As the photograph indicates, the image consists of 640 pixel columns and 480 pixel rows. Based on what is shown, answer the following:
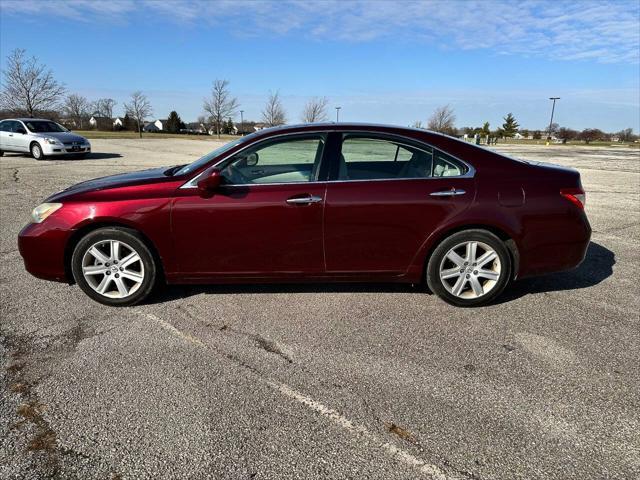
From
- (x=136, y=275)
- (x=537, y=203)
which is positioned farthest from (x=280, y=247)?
(x=537, y=203)

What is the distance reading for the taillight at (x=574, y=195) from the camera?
3799 mm

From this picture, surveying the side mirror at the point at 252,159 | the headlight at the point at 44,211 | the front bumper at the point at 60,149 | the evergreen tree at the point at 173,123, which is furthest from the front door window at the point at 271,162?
the evergreen tree at the point at 173,123

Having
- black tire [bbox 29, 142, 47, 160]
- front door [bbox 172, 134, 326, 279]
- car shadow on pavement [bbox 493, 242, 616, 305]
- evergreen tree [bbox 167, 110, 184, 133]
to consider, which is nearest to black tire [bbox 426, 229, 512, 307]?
car shadow on pavement [bbox 493, 242, 616, 305]

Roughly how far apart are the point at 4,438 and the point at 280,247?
2152mm

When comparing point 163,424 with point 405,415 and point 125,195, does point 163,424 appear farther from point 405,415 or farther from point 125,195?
point 125,195

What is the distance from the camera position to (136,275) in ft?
12.4

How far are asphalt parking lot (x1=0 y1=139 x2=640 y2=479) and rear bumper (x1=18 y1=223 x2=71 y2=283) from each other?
292 millimetres

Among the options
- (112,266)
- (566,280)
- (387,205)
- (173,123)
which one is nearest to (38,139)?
(112,266)

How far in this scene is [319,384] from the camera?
2713 mm

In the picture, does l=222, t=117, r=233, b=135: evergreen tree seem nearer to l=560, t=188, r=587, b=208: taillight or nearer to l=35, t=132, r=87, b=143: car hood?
l=35, t=132, r=87, b=143: car hood

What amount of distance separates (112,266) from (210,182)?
1.14m

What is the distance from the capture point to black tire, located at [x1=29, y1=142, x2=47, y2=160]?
1594 cm

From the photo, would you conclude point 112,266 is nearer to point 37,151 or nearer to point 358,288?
point 358,288

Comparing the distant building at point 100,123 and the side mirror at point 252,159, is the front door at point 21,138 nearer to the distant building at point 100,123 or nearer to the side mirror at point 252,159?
the side mirror at point 252,159
